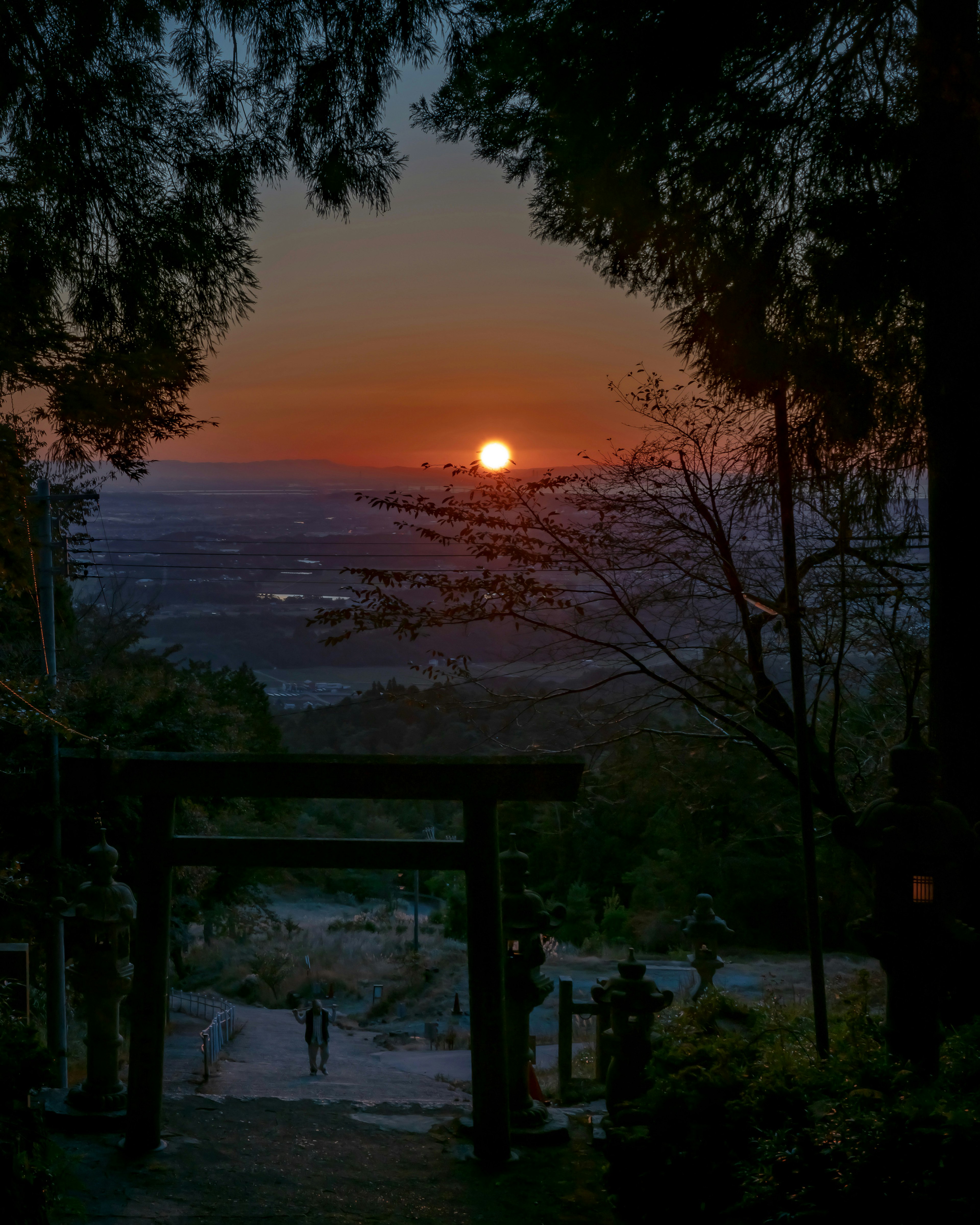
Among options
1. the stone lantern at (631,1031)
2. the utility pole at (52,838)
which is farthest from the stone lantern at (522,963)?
the utility pole at (52,838)

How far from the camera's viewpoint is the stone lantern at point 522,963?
5883 mm

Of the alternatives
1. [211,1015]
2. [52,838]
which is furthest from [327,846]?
[211,1015]

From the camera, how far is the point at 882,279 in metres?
5.21

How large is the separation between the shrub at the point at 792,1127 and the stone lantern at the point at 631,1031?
388 millimetres

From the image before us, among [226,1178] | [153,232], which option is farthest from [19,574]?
[226,1178]

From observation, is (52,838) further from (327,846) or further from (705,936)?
(705,936)

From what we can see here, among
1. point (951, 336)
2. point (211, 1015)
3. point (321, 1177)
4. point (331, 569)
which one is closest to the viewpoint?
point (321, 1177)

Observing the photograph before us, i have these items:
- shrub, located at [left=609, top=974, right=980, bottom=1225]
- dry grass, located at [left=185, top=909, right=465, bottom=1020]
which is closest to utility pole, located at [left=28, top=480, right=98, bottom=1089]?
shrub, located at [left=609, top=974, right=980, bottom=1225]

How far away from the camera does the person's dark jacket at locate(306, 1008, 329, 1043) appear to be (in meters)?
12.8

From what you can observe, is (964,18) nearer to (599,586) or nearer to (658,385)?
(658,385)

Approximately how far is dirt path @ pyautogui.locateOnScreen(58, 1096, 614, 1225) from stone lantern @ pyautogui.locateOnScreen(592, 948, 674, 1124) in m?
0.43

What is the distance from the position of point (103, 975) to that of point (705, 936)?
4.33 metres

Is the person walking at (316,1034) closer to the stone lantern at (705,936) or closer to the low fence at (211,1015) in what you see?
the low fence at (211,1015)

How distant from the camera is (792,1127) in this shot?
10.8ft
